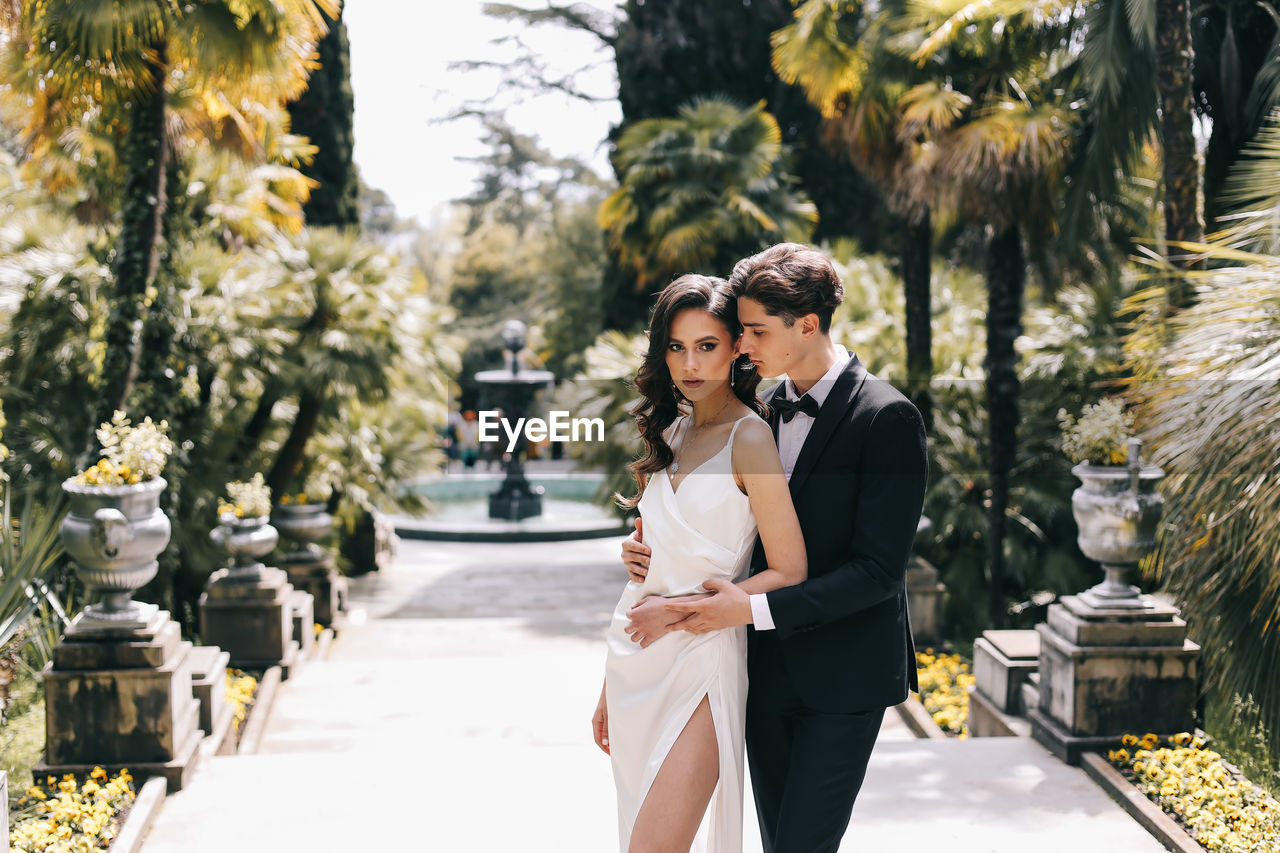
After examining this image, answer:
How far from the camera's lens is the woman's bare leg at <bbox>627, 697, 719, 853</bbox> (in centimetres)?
225

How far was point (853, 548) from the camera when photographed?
2.25m

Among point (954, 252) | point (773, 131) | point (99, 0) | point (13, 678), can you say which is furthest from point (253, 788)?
point (954, 252)

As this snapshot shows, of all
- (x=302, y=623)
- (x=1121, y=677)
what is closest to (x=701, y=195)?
(x=302, y=623)

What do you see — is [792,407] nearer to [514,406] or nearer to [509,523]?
[514,406]

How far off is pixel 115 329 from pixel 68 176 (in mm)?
2932

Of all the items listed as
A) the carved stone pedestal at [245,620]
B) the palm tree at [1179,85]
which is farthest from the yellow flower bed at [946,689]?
the carved stone pedestal at [245,620]

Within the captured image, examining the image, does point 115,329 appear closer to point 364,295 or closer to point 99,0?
point 99,0

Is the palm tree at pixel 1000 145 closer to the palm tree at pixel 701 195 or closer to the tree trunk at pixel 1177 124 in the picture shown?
the tree trunk at pixel 1177 124

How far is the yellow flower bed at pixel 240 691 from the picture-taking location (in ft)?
20.0

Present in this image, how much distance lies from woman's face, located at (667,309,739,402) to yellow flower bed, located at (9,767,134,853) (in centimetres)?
295

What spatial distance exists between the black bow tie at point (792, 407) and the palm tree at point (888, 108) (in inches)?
265

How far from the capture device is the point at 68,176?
949cm

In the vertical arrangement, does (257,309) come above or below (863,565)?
above

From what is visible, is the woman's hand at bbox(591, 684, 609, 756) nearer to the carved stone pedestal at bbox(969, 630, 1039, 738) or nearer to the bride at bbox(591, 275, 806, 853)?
the bride at bbox(591, 275, 806, 853)
